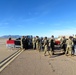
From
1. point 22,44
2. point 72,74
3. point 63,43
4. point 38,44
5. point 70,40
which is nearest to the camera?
point 72,74

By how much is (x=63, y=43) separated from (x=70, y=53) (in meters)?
2.29

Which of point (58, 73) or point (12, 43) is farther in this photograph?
point (12, 43)

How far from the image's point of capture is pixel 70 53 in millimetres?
16328

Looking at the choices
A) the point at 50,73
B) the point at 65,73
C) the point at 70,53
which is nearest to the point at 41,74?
the point at 50,73

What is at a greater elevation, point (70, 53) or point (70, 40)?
point (70, 40)

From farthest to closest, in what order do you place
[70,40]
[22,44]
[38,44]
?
[22,44]
[38,44]
[70,40]

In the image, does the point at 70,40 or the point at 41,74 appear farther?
the point at 70,40

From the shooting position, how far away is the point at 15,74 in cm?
855

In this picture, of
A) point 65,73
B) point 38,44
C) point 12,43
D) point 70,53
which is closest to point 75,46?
point 70,53

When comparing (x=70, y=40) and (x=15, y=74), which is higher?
(x=70, y=40)

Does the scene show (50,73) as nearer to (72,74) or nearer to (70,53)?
(72,74)

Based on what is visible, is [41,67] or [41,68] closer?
[41,68]

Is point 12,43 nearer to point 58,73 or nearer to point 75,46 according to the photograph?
point 75,46

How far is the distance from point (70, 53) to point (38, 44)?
699 centimetres
